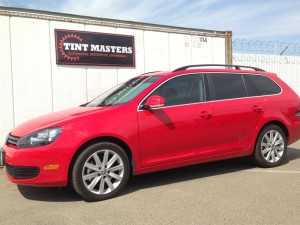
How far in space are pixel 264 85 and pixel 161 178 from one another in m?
2.39

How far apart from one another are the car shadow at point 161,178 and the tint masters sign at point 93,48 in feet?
11.0

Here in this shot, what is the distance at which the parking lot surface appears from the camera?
3.92 metres

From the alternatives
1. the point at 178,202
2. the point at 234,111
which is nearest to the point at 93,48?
the point at 234,111

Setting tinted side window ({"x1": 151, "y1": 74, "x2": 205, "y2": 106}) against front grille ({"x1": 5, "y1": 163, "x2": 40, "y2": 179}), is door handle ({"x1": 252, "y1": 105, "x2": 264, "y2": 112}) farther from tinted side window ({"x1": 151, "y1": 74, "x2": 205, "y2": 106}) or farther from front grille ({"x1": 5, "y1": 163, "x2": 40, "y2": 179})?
front grille ({"x1": 5, "y1": 163, "x2": 40, "y2": 179})

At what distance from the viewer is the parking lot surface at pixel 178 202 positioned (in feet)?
12.9

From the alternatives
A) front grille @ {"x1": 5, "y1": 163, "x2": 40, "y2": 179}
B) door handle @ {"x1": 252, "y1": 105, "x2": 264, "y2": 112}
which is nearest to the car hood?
front grille @ {"x1": 5, "y1": 163, "x2": 40, "y2": 179}

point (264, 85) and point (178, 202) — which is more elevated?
point (264, 85)

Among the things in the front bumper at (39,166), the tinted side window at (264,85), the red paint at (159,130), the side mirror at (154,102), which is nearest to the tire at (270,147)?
the red paint at (159,130)

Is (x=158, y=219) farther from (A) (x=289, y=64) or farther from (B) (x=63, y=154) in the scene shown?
(A) (x=289, y=64)

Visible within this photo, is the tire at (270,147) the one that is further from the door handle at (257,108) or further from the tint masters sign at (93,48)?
the tint masters sign at (93,48)

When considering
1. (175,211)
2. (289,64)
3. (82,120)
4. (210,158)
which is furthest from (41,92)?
(289,64)

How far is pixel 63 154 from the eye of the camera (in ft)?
14.2

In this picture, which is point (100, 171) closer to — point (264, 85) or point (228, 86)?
point (228, 86)

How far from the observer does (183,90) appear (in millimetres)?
5355
